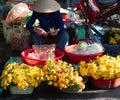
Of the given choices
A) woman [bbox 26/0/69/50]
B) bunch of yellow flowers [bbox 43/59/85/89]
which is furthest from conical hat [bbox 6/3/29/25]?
bunch of yellow flowers [bbox 43/59/85/89]

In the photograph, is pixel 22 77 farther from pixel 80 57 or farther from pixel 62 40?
pixel 62 40

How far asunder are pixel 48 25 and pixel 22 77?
1333 mm

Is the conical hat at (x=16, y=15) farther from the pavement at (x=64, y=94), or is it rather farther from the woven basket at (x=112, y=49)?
the pavement at (x=64, y=94)

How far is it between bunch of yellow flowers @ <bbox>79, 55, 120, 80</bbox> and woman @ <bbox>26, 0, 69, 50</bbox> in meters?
0.84

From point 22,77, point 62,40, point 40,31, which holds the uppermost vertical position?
point 40,31

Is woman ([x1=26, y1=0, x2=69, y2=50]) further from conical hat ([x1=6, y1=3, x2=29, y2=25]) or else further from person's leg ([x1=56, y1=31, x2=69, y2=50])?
conical hat ([x1=6, y1=3, x2=29, y2=25])

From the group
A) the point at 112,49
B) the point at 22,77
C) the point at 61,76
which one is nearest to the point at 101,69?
the point at 61,76

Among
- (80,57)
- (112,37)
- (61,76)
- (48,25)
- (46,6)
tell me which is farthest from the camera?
(112,37)

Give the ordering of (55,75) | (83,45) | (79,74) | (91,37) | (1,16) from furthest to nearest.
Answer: (1,16)
(91,37)
(83,45)
(79,74)
(55,75)

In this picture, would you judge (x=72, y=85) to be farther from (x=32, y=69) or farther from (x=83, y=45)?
(x=83, y=45)

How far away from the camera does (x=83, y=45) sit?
456cm

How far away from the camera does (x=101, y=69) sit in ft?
13.1

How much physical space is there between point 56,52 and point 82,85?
922mm

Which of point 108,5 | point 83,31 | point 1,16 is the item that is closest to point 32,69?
point 83,31
